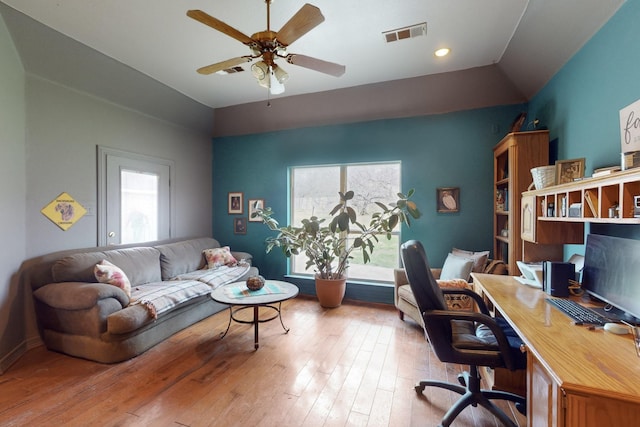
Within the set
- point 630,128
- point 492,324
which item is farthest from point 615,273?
point 630,128

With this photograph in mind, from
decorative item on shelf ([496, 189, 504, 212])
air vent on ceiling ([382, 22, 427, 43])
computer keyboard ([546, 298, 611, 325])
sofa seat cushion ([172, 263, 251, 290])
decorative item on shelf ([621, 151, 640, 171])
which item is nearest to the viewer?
decorative item on shelf ([621, 151, 640, 171])

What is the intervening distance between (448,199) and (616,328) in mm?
2519

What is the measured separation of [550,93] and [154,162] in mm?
4884

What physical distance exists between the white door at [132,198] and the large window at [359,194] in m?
1.96

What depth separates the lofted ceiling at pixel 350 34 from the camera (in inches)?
87.0

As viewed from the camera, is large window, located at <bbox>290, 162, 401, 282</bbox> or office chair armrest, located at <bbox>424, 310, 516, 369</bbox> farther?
large window, located at <bbox>290, 162, 401, 282</bbox>

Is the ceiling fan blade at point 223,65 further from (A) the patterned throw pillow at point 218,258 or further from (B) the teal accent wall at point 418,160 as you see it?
(A) the patterned throw pillow at point 218,258

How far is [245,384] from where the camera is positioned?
7.04 ft

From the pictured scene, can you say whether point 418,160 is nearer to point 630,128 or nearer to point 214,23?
point 630,128

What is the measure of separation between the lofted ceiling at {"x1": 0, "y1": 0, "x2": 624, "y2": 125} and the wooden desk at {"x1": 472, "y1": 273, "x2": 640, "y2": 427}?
6.88 feet

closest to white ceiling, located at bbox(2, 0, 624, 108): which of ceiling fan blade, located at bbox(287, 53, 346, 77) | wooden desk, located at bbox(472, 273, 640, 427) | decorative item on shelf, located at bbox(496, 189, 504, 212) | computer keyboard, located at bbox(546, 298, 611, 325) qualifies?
ceiling fan blade, located at bbox(287, 53, 346, 77)

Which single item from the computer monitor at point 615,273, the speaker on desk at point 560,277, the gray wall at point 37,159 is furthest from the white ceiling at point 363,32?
the speaker on desk at point 560,277

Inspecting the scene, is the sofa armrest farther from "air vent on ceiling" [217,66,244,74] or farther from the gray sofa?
"air vent on ceiling" [217,66,244,74]

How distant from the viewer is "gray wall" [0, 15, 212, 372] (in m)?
2.42
